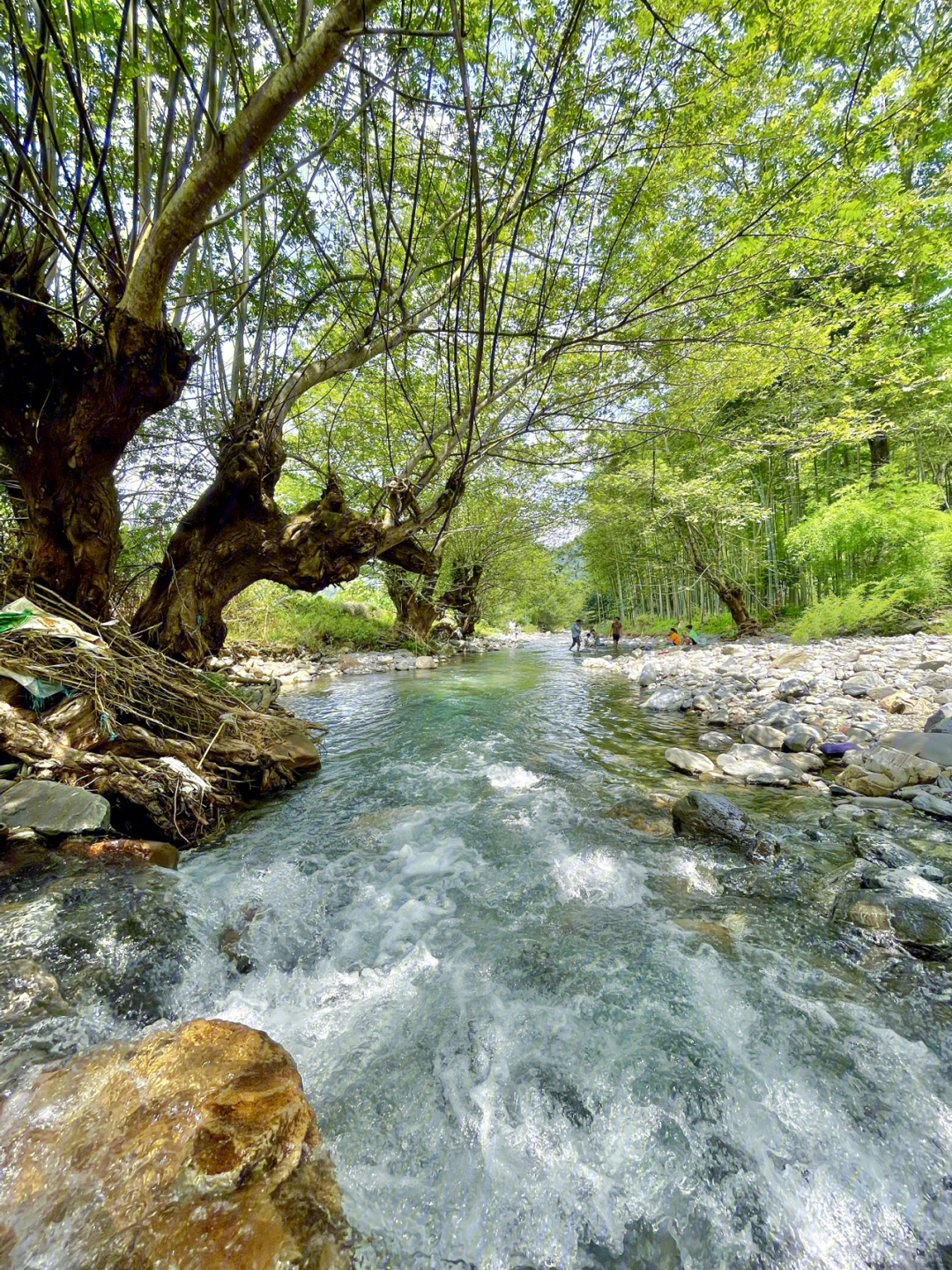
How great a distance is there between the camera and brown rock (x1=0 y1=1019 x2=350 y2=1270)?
91cm

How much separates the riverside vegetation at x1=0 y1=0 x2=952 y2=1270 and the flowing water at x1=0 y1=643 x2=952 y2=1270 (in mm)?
36

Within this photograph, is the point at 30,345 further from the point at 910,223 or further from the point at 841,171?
the point at 910,223

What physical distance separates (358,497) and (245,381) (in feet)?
16.0

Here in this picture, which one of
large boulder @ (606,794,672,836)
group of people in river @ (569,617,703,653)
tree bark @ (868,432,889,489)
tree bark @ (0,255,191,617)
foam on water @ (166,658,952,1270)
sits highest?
tree bark @ (868,432,889,489)

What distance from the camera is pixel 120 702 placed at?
3.45 meters

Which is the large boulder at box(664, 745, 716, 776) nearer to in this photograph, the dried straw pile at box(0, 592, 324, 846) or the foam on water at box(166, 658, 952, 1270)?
the foam on water at box(166, 658, 952, 1270)

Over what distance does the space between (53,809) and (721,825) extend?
4.20 m

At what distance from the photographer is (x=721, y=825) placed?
3.05m


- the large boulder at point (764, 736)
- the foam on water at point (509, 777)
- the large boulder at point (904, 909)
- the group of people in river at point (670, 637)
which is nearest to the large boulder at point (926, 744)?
the large boulder at point (764, 736)

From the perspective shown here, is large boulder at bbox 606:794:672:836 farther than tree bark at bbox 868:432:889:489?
No

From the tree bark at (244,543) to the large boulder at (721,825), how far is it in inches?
146

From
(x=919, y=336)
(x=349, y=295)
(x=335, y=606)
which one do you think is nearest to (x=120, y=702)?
(x=349, y=295)

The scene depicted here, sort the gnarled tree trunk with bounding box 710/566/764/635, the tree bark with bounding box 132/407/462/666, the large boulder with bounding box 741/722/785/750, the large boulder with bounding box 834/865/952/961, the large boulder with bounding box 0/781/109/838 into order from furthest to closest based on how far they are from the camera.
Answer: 1. the gnarled tree trunk with bounding box 710/566/764/635
2. the large boulder with bounding box 741/722/785/750
3. the tree bark with bounding box 132/407/462/666
4. the large boulder with bounding box 0/781/109/838
5. the large boulder with bounding box 834/865/952/961

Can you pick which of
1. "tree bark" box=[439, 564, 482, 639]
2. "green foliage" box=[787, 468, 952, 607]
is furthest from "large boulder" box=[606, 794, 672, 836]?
"tree bark" box=[439, 564, 482, 639]
